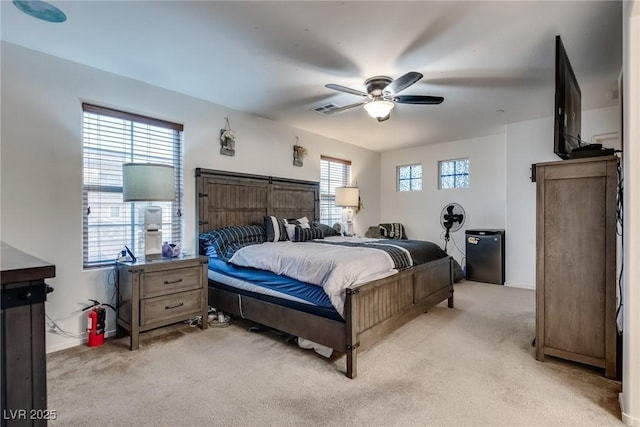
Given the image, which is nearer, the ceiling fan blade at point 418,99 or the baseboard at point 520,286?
the ceiling fan blade at point 418,99

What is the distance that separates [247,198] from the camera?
421 cm

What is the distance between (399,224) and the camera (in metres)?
6.49

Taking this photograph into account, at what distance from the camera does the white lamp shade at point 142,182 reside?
2787 millimetres

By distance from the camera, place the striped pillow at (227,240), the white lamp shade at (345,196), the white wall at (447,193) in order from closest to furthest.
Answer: the striped pillow at (227,240)
the white lamp shade at (345,196)
the white wall at (447,193)

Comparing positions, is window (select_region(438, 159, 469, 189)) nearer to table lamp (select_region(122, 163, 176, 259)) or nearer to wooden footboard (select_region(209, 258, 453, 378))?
wooden footboard (select_region(209, 258, 453, 378))

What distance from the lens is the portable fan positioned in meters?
5.75

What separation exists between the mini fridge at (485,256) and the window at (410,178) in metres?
1.47

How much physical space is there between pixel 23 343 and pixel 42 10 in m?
2.23

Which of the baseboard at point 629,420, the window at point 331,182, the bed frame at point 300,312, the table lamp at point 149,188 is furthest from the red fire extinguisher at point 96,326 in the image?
the baseboard at point 629,420

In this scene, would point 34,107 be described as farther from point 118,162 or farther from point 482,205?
point 482,205

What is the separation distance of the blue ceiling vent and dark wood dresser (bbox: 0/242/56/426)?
1.94m

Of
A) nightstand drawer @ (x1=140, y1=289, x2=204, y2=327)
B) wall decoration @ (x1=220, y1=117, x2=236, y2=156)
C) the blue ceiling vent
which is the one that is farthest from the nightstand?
the blue ceiling vent

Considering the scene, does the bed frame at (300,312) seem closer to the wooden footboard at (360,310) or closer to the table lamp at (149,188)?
the wooden footboard at (360,310)

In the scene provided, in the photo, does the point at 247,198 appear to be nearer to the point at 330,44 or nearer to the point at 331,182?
the point at 331,182
